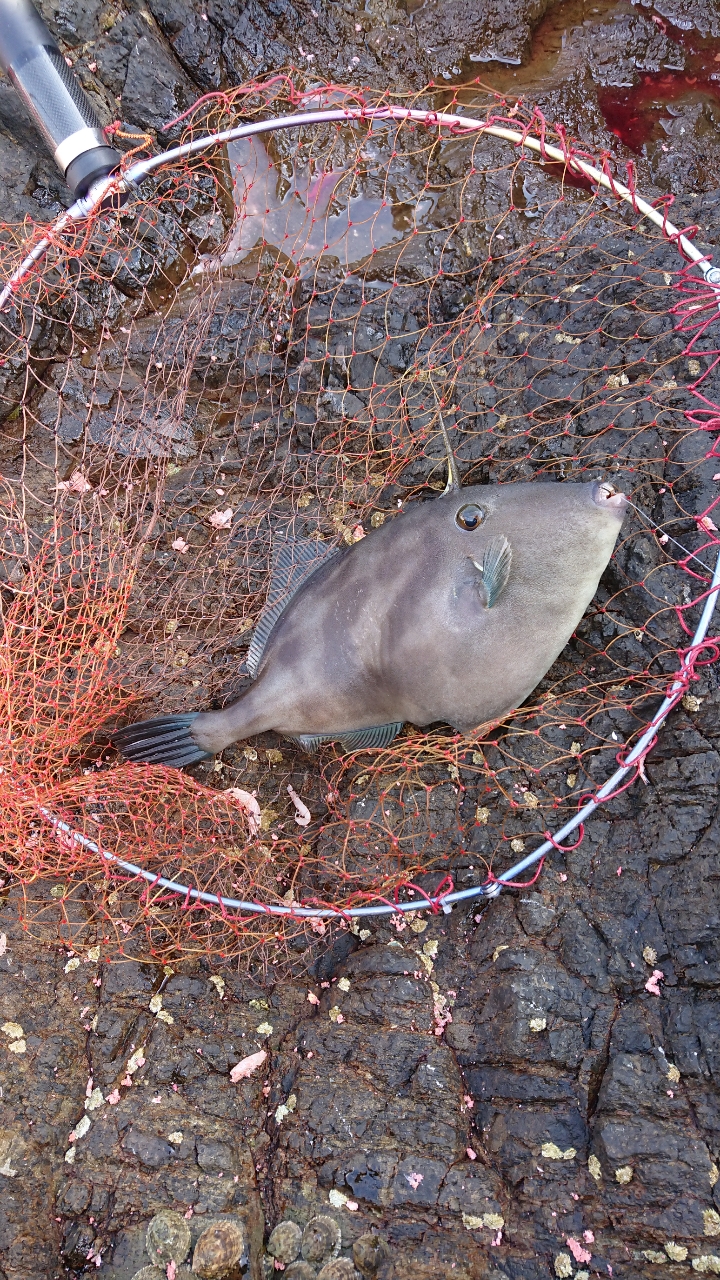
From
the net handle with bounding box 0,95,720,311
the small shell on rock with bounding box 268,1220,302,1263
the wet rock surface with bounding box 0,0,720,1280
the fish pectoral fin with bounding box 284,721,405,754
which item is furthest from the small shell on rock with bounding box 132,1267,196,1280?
the net handle with bounding box 0,95,720,311

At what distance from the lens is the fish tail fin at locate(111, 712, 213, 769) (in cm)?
409

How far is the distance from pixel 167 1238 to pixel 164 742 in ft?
7.03

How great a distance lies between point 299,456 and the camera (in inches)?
182

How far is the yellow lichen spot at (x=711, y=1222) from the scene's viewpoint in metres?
2.98

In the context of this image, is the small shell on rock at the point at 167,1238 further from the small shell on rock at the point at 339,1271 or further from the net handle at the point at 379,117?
the net handle at the point at 379,117

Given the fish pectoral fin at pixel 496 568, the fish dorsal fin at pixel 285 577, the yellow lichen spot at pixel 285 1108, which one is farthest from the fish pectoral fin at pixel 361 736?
the yellow lichen spot at pixel 285 1108

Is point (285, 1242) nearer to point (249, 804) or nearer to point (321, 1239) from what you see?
point (321, 1239)

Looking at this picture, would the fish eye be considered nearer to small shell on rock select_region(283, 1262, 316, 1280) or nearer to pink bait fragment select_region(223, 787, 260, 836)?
pink bait fragment select_region(223, 787, 260, 836)

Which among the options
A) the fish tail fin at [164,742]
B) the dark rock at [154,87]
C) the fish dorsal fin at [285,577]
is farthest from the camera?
the dark rock at [154,87]

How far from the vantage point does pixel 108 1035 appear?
3.69 metres

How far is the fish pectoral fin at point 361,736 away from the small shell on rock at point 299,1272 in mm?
2212

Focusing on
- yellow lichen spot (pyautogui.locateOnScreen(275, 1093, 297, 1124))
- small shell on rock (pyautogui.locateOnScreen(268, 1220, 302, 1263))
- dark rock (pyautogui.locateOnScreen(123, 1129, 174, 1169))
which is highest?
dark rock (pyautogui.locateOnScreen(123, 1129, 174, 1169))

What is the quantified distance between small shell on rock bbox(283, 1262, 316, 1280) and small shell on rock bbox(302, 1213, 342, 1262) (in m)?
0.03

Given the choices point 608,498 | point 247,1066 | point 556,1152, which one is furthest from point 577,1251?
point 608,498
